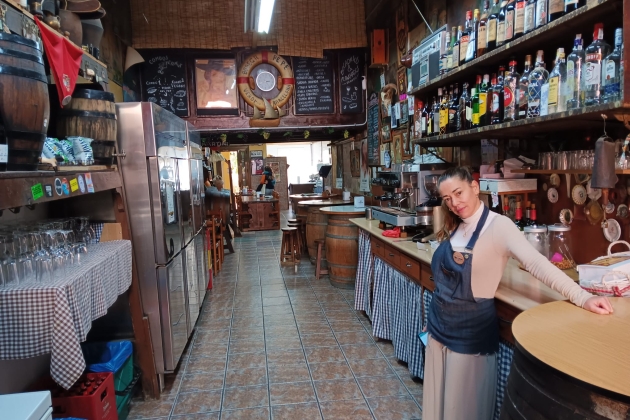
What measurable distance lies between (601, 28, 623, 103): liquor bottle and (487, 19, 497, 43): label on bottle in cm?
85

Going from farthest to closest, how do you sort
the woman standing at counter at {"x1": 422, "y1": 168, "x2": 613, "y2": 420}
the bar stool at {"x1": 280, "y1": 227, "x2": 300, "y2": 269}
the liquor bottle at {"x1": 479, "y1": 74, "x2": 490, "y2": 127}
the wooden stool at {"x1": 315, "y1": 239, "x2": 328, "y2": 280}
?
the bar stool at {"x1": 280, "y1": 227, "x2": 300, "y2": 269}
the wooden stool at {"x1": 315, "y1": 239, "x2": 328, "y2": 280}
the liquor bottle at {"x1": 479, "y1": 74, "x2": 490, "y2": 127}
the woman standing at counter at {"x1": 422, "y1": 168, "x2": 613, "y2": 420}

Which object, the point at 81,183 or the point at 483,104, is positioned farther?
the point at 483,104

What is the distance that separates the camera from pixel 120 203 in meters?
3.06

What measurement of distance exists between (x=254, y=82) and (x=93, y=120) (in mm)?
4581

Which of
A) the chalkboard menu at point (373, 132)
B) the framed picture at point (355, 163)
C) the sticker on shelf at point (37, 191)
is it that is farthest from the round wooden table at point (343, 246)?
the sticker on shelf at point (37, 191)

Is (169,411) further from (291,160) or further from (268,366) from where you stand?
(291,160)

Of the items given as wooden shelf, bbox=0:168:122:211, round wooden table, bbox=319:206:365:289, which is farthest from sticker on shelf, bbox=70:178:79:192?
round wooden table, bbox=319:206:365:289

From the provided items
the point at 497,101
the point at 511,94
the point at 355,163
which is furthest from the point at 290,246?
the point at 511,94

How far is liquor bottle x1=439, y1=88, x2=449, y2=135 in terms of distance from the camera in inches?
129

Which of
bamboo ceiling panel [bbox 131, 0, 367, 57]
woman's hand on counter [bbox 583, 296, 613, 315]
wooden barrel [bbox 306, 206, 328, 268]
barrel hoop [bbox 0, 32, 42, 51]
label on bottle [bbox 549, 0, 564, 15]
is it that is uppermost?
bamboo ceiling panel [bbox 131, 0, 367, 57]

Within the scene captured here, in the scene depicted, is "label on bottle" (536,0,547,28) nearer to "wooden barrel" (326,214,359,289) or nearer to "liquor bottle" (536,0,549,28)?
"liquor bottle" (536,0,549,28)

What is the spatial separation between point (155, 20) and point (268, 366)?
5.39 metres

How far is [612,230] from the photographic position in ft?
7.52

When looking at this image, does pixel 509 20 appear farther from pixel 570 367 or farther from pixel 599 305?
pixel 570 367
